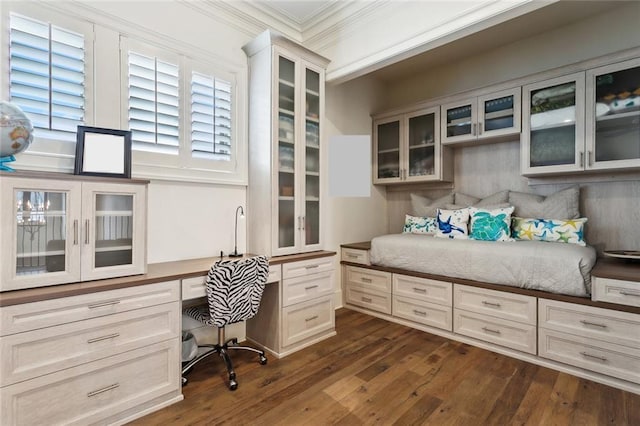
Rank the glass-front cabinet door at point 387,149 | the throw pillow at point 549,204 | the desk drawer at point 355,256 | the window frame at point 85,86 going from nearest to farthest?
the window frame at point 85,86
the throw pillow at point 549,204
the desk drawer at point 355,256
the glass-front cabinet door at point 387,149

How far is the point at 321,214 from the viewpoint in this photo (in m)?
2.96

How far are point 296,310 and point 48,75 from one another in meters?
2.28

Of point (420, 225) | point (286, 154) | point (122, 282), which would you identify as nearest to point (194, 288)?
point (122, 282)

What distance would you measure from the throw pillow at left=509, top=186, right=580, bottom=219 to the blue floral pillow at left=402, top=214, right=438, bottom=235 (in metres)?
0.79

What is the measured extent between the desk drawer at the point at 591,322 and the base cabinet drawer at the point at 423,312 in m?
0.72

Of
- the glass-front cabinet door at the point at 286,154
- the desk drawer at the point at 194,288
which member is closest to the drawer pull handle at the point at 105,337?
the desk drawer at the point at 194,288

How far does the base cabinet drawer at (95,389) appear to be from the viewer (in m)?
1.39

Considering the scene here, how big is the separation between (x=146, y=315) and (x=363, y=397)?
1384 millimetres

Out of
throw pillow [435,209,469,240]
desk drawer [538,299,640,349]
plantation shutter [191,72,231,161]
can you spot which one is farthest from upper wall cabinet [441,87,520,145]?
plantation shutter [191,72,231,161]

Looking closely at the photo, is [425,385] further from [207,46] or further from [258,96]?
[207,46]

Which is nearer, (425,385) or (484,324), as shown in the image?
(425,385)

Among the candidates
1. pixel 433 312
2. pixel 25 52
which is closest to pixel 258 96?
pixel 25 52

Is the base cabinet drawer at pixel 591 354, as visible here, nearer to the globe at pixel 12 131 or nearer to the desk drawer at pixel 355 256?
the desk drawer at pixel 355 256

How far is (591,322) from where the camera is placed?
2.08 metres
